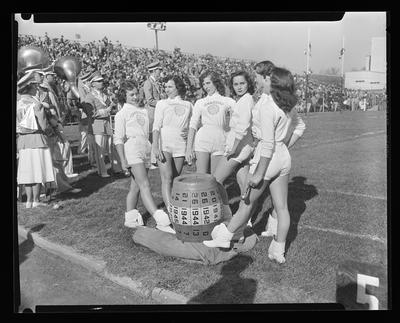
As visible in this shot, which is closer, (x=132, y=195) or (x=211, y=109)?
(x=211, y=109)

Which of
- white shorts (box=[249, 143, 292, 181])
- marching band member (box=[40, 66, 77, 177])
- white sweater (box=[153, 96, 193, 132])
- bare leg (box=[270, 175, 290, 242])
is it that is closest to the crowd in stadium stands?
white sweater (box=[153, 96, 193, 132])

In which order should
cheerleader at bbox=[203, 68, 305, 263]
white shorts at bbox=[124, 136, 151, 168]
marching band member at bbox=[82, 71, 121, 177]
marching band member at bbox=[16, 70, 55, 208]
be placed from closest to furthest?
cheerleader at bbox=[203, 68, 305, 263], white shorts at bbox=[124, 136, 151, 168], marching band member at bbox=[16, 70, 55, 208], marching band member at bbox=[82, 71, 121, 177]

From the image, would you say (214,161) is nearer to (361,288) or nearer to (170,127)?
(170,127)

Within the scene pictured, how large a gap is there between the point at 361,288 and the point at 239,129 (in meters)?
1.85

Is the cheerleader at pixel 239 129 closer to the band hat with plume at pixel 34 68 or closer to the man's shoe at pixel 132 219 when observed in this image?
the man's shoe at pixel 132 219

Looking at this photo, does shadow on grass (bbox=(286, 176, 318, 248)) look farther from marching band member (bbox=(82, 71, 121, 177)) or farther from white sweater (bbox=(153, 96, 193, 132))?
marching band member (bbox=(82, 71, 121, 177))

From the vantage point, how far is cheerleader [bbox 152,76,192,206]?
464cm

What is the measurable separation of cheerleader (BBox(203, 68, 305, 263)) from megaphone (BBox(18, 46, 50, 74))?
2.40 meters

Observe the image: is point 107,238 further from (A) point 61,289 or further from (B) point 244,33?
(B) point 244,33

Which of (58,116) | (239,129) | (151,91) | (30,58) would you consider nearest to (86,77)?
(58,116)

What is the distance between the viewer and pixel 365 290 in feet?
11.4

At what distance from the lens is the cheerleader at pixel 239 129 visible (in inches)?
169

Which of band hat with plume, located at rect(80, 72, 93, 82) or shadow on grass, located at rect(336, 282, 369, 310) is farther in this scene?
band hat with plume, located at rect(80, 72, 93, 82)

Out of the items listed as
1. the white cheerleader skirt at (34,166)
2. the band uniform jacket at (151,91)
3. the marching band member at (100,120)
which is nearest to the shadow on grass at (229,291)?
the white cheerleader skirt at (34,166)
